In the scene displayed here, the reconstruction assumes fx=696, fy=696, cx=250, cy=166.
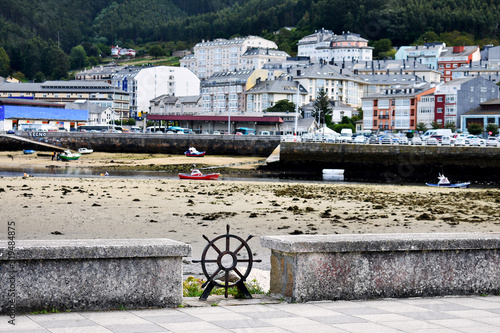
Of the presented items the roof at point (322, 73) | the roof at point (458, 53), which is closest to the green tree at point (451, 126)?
the roof at point (322, 73)

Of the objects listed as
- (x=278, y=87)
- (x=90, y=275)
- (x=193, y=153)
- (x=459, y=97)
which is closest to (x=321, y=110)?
(x=278, y=87)

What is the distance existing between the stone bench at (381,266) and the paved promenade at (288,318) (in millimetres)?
206

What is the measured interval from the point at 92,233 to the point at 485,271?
11.7 meters

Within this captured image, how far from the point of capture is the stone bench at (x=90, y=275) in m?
6.66

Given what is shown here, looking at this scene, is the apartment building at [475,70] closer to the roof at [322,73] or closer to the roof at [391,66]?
the roof at [391,66]

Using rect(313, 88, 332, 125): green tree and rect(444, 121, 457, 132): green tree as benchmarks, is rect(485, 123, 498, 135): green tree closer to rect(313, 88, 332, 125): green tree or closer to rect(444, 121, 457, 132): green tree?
rect(444, 121, 457, 132): green tree

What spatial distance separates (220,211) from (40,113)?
8615cm

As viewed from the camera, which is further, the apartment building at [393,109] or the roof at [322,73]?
the roof at [322,73]

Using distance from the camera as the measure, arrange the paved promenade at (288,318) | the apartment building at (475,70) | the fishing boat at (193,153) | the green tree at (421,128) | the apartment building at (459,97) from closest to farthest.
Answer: the paved promenade at (288,318) < the fishing boat at (193,153) < the green tree at (421,128) < the apartment building at (459,97) < the apartment building at (475,70)

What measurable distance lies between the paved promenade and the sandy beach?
6.29 metres

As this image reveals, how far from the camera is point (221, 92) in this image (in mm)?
135250

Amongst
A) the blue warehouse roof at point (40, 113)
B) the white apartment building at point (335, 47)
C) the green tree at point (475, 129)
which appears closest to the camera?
the green tree at point (475, 129)

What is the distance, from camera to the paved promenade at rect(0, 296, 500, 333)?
627 cm

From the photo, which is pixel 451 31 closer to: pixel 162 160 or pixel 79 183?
pixel 162 160
